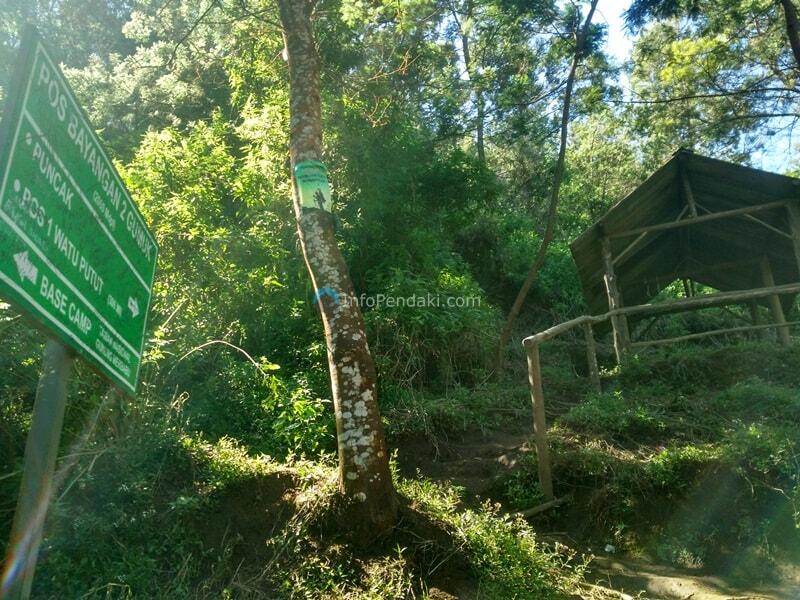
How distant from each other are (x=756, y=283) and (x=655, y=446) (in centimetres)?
897

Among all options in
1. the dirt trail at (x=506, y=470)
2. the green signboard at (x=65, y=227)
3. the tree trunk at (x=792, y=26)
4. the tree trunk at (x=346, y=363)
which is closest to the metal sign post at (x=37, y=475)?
the green signboard at (x=65, y=227)

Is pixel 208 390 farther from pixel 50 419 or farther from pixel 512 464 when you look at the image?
pixel 50 419

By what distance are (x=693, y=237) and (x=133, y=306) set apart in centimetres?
1271

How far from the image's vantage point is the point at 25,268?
1682mm

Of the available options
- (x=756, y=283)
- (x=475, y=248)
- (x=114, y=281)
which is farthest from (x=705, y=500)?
(x=475, y=248)

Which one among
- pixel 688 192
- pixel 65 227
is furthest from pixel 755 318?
pixel 65 227

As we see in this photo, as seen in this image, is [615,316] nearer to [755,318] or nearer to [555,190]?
[555,190]

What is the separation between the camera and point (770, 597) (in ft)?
14.5

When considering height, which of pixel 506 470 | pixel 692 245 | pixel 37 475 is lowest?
pixel 506 470

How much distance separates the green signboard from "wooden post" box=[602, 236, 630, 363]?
347 inches

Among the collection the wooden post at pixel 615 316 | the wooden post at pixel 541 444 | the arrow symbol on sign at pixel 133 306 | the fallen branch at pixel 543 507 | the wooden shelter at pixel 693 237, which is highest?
the wooden shelter at pixel 693 237

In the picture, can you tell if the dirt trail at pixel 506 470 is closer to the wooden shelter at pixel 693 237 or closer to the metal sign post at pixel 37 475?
the metal sign post at pixel 37 475

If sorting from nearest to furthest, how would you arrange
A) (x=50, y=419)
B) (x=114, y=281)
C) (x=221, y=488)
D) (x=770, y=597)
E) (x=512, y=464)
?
(x=50, y=419), (x=114, y=281), (x=770, y=597), (x=221, y=488), (x=512, y=464)

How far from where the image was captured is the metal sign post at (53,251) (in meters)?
1.68
